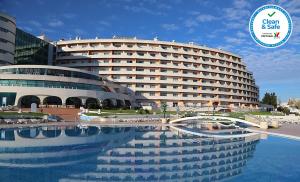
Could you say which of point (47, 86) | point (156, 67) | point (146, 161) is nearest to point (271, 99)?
point (156, 67)

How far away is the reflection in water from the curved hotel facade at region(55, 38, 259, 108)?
56.4m

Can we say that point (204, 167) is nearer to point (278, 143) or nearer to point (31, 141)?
point (278, 143)

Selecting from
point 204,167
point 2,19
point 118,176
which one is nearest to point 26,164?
point 118,176

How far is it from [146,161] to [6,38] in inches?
2251

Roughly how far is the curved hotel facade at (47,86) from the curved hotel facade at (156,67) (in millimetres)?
15785

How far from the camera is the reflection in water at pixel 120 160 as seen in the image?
1427 cm

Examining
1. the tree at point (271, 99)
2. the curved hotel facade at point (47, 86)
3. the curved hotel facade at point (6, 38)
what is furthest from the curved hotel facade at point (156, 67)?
the tree at point (271, 99)

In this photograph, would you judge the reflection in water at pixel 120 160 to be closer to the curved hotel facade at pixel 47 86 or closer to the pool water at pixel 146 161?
the pool water at pixel 146 161

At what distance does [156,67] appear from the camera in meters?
84.1

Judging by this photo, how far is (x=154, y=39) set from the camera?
87.1 m

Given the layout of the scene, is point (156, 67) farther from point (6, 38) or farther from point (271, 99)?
point (271, 99)

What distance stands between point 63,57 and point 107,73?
13497 mm

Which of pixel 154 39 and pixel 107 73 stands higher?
pixel 154 39

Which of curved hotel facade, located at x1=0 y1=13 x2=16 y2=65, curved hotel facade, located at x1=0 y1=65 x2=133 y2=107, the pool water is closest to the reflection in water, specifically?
the pool water
